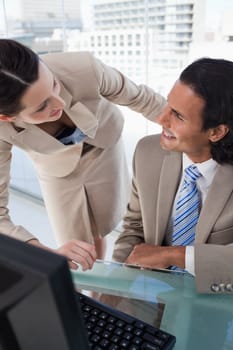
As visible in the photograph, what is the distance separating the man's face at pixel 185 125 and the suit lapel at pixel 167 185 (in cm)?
6

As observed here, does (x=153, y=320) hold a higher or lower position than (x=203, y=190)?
lower

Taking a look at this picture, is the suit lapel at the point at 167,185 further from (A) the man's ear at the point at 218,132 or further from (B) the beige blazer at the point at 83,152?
(B) the beige blazer at the point at 83,152

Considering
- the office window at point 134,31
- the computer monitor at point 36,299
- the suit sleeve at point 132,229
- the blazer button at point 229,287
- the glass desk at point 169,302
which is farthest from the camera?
the office window at point 134,31

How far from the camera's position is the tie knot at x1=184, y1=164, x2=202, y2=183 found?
1.20 m

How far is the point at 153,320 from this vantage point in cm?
92

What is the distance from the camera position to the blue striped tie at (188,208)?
3.94 feet

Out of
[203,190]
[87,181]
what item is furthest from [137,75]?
[203,190]

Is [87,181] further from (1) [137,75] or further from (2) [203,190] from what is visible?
(1) [137,75]

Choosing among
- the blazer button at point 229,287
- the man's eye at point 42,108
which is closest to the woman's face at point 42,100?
the man's eye at point 42,108

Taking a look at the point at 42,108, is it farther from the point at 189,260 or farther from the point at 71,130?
the point at 189,260

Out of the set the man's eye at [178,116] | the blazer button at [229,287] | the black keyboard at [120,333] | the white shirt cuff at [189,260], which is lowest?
the blazer button at [229,287]

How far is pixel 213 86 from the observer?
1049mm

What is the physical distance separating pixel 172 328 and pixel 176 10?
1609 mm

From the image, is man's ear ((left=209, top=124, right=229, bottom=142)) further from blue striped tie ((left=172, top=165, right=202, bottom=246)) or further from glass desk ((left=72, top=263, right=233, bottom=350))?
glass desk ((left=72, top=263, right=233, bottom=350))
